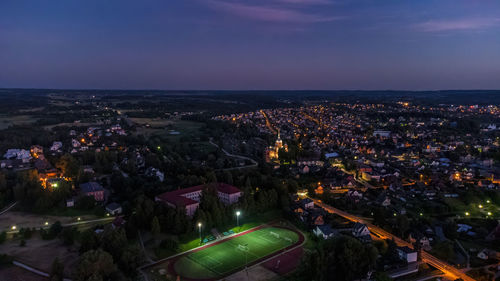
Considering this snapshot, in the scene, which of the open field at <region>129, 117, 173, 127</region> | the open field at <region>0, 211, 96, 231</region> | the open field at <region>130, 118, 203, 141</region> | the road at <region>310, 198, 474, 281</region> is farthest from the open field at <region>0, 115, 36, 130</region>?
the road at <region>310, 198, 474, 281</region>

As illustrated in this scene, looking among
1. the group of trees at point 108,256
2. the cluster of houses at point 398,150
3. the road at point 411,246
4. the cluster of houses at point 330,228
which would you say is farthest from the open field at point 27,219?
the cluster of houses at point 398,150

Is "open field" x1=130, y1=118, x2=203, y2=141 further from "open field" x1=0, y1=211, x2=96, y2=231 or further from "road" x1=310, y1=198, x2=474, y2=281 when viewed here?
"road" x1=310, y1=198, x2=474, y2=281

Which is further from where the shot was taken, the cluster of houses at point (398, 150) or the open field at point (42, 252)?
the cluster of houses at point (398, 150)

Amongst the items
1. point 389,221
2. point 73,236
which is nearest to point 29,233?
point 73,236

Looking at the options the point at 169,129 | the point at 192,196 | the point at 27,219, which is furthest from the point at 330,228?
the point at 169,129

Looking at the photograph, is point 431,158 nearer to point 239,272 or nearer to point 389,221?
point 389,221

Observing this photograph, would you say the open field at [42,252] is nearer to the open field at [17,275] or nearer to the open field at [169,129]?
the open field at [17,275]
